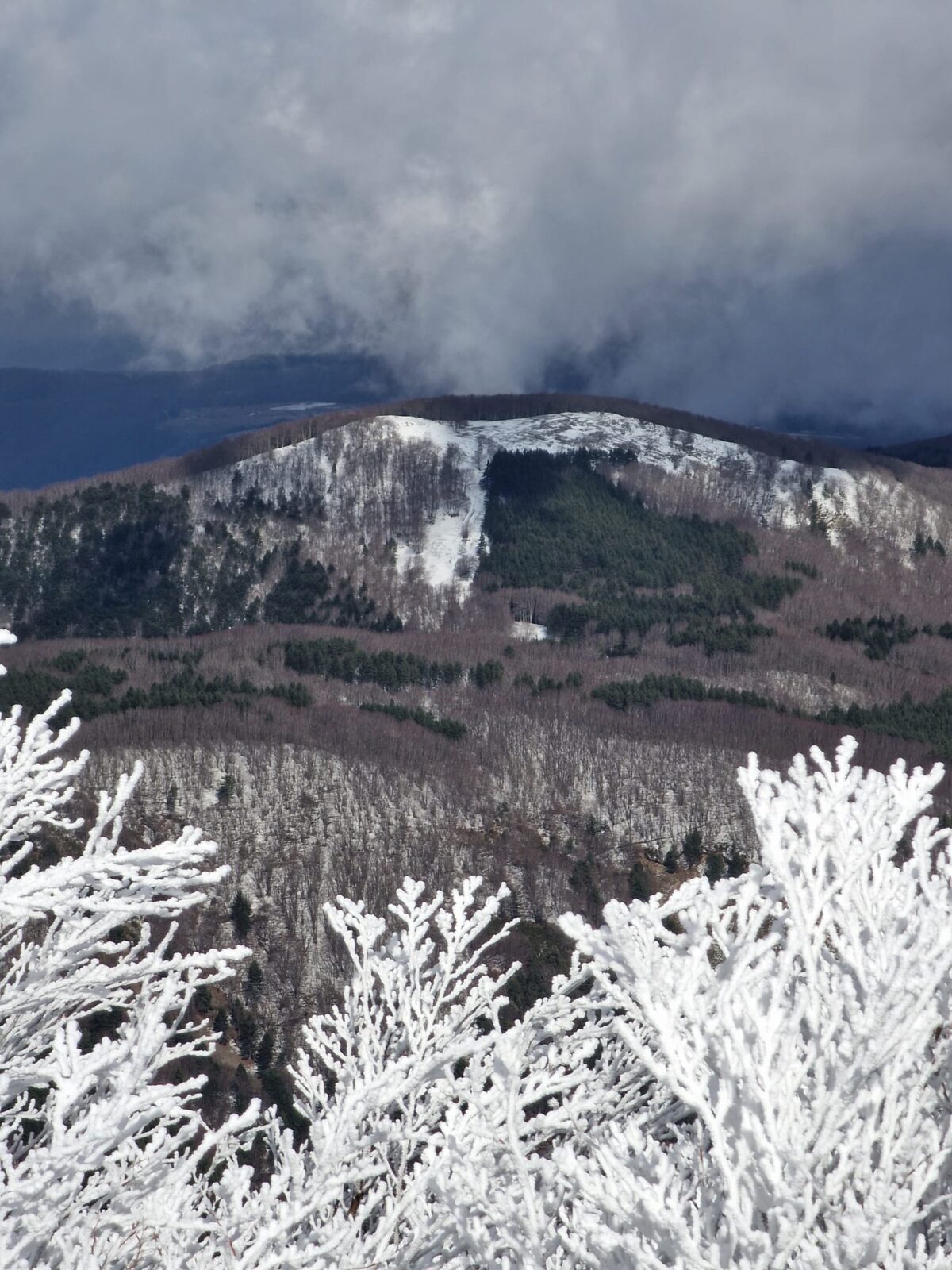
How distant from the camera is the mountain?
92.9 m

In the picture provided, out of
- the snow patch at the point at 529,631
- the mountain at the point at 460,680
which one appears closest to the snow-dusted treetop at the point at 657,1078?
the mountain at the point at 460,680

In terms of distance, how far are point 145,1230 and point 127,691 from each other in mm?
110805

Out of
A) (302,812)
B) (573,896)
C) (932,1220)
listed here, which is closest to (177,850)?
(932,1220)

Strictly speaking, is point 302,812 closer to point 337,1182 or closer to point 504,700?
point 504,700

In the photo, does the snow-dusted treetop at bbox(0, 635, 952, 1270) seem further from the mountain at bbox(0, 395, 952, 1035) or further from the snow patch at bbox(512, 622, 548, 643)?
the snow patch at bbox(512, 622, 548, 643)

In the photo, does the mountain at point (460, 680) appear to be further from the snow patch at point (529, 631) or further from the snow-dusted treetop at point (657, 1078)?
the snow-dusted treetop at point (657, 1078)

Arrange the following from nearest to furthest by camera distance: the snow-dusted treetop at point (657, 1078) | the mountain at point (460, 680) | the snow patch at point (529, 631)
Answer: the snow-dusted treetop at point (657, 1078) < the mountain at point (460, 680) < the snow patch at point (529, 631)

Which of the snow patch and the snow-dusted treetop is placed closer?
the snow-dusted treetop

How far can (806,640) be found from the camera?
15800 centimetres

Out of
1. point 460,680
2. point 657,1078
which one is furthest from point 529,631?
point 657,1078

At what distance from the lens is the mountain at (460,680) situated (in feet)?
305

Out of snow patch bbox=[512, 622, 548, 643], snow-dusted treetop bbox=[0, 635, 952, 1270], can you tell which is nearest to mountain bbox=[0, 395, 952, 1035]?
snow patch bbox=[512, 622, 548, 643]

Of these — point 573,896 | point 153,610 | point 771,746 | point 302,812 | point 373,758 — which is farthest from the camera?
point 153,610

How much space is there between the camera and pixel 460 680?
135625 mm
